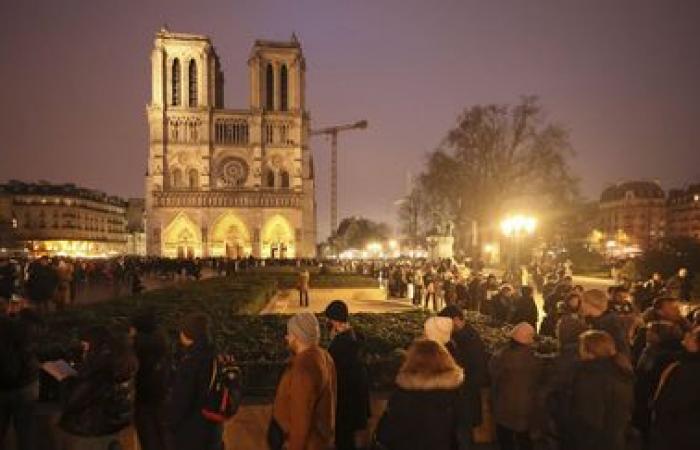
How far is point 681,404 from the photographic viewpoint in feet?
16.4

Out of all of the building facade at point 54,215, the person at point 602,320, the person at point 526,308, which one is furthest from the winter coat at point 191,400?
the building facade at point 54,215

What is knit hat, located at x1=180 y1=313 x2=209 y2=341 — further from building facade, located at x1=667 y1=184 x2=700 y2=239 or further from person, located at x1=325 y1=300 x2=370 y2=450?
building facade, located at x1=667 y1=184 x2=700 y2=239

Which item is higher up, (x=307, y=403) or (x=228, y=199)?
(x=228, y=199)

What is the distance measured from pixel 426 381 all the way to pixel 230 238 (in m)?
83.9

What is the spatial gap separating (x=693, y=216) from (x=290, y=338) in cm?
11568

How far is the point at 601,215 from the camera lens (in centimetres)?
12006

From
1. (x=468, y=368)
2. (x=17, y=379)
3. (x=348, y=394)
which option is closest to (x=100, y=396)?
(x=17, y=379)

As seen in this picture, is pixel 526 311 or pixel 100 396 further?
pixel 526 311

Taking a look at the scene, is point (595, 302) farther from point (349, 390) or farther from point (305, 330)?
point (305, 330)

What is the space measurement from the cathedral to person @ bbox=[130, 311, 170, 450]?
79.1 m

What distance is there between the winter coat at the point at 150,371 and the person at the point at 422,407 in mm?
2459

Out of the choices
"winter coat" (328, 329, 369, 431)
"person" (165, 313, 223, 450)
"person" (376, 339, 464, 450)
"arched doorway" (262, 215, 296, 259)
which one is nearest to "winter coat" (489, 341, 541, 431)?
"winter coat" (328, 329, 369, 431)

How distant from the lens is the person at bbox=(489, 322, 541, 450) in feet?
20.5

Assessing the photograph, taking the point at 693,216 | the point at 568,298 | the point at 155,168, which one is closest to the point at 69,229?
the point at 155,168
